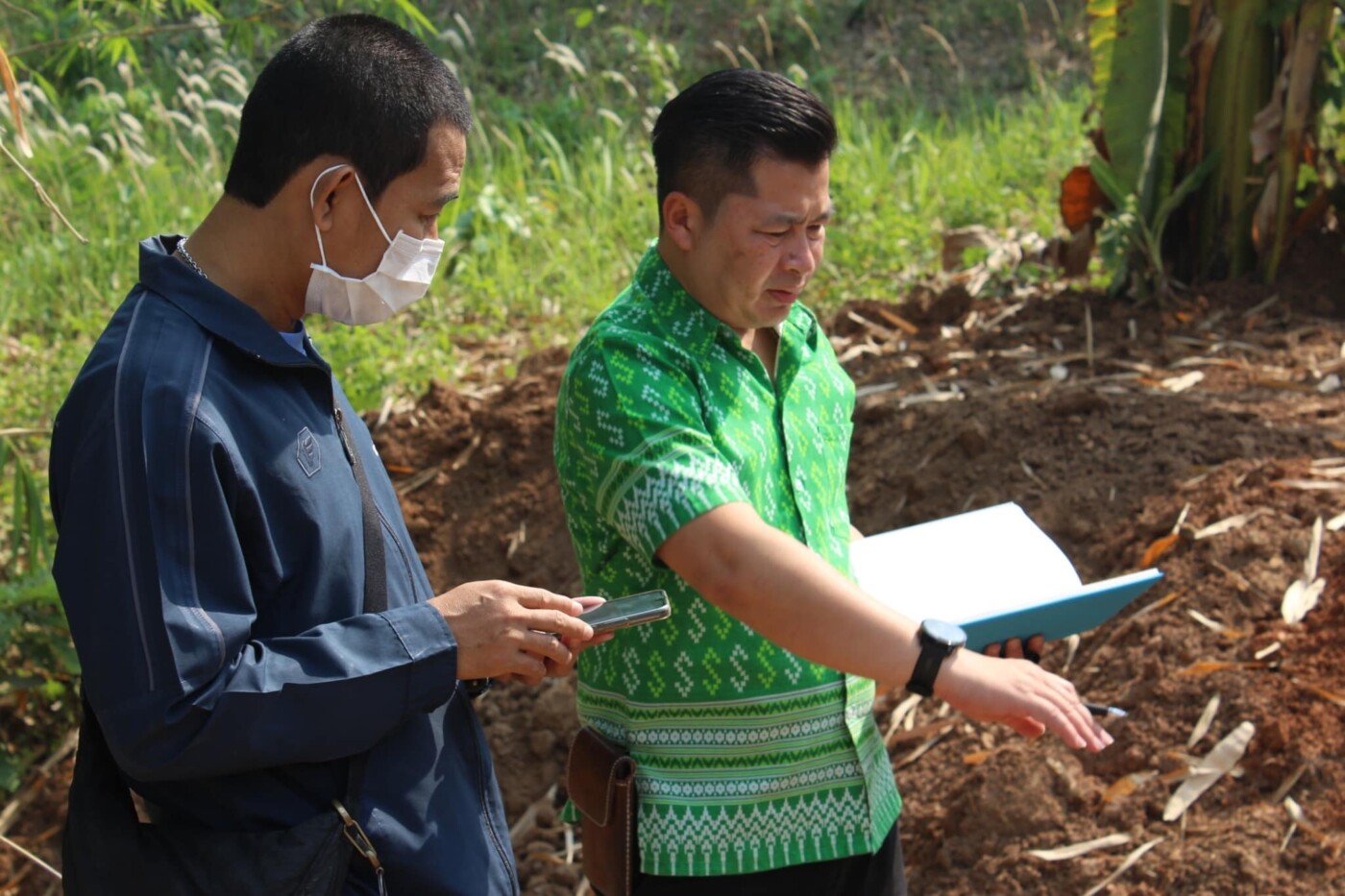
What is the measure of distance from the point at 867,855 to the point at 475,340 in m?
3.71

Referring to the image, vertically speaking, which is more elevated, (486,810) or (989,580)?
(989,580)

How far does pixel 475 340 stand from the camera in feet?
18.8

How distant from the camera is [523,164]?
723 centimetres

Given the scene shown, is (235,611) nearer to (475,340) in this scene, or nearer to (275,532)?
(275,532)

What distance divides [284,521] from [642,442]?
550mm

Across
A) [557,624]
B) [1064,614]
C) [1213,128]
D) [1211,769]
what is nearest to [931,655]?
[1064,614]

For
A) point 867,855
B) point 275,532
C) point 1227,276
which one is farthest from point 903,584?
point 1227,276

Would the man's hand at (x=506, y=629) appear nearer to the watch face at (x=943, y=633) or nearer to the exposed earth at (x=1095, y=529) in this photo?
the watch face at (x=943, y=633)

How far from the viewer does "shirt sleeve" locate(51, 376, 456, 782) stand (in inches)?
62.0

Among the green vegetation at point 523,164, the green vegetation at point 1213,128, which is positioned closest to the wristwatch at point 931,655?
the green vegetation at point 523,164

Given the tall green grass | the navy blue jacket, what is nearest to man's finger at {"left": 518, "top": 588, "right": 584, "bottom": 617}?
the navy blue jacket

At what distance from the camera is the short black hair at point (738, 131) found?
2191mm

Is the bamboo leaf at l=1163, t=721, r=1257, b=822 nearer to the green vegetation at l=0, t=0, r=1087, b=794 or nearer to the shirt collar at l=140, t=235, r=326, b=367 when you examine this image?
the shirt collar at l=140, t=235, r=326, b=367

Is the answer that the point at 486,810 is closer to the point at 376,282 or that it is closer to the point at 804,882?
the point at 804,882
